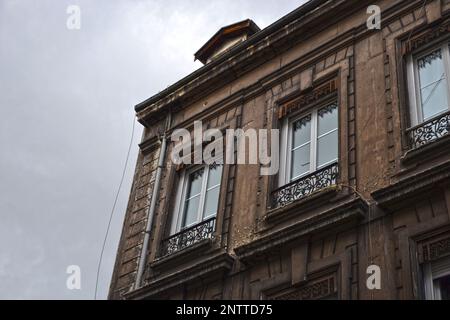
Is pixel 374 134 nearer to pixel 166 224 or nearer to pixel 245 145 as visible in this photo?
pixel 245 145

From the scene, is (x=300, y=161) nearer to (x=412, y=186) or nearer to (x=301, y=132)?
(x=301, y=132)

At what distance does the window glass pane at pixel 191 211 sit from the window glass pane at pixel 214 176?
0.34 m

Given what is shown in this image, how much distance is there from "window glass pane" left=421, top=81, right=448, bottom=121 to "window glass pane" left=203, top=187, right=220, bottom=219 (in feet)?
12.0

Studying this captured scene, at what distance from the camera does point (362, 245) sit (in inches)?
354

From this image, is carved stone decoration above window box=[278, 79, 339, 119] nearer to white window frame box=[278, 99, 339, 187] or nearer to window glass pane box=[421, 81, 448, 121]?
white window frame box=[278, 99, 339, 187]

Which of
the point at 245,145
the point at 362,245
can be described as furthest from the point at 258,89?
the point at 362,245

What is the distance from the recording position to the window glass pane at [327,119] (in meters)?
11.0

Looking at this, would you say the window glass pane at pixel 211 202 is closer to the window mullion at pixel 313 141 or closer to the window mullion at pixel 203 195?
the window mullion at pixel 203 195

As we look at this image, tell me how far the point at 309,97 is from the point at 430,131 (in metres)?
2.67

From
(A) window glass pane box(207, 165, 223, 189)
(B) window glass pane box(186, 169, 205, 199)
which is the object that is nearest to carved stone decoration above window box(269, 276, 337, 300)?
(A) window glass pane box(207, 165, 223, 189)

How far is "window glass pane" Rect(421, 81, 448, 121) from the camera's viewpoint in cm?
967

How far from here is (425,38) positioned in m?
10.4

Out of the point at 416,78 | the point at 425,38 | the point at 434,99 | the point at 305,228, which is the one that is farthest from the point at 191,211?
the point at 425,38

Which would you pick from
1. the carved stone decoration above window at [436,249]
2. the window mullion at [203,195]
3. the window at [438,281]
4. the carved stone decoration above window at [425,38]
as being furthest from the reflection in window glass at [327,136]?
the window at [438,281]
